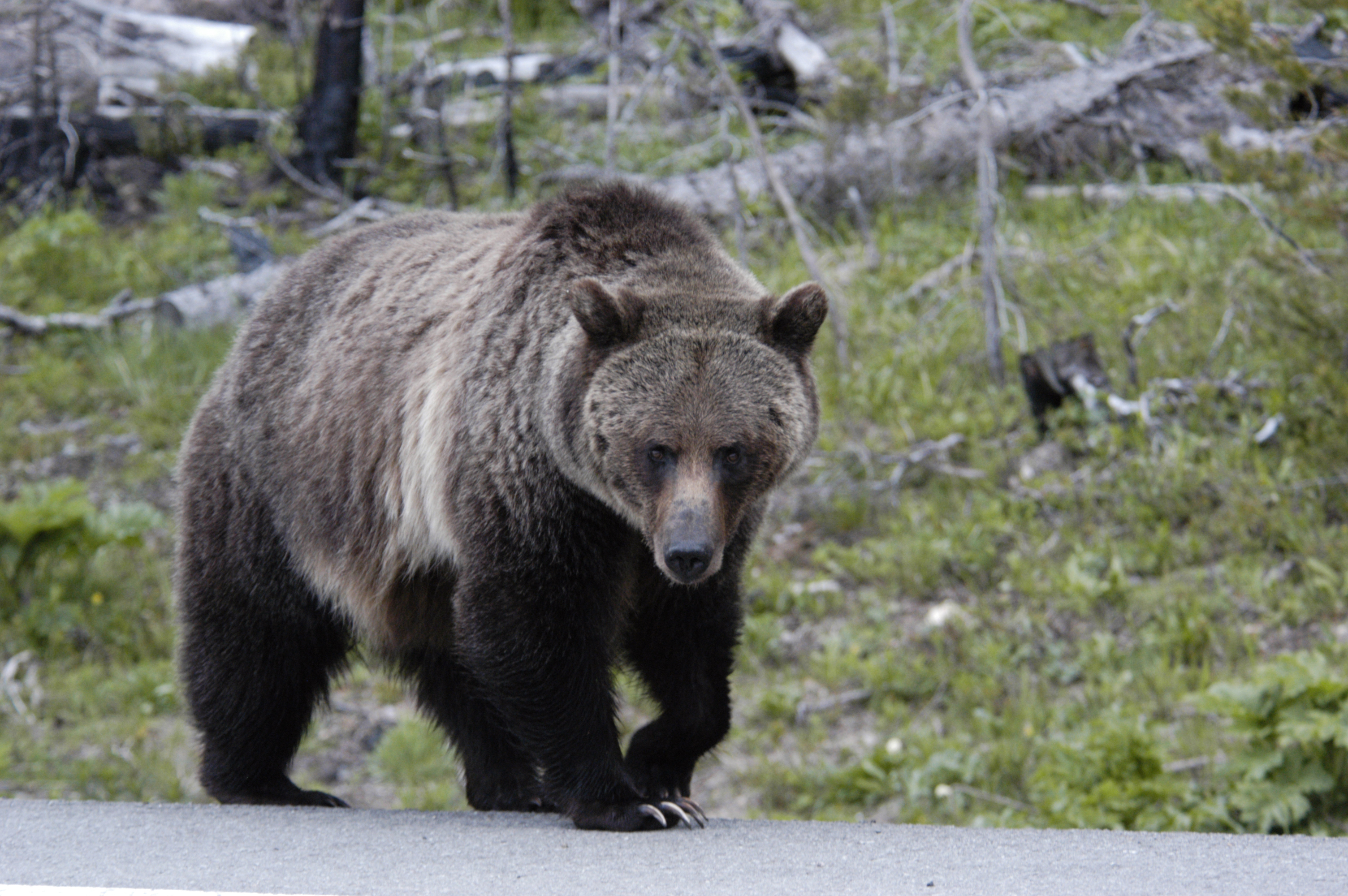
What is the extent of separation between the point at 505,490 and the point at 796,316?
96 centimetres

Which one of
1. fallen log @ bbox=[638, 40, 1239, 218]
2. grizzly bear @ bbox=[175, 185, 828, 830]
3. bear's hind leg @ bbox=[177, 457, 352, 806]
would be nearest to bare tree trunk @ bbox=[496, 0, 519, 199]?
fallen log @ bbox=[638, 40, 1239, 218]

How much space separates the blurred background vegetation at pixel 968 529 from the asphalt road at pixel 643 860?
1.27 m

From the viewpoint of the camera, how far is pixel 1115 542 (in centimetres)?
652

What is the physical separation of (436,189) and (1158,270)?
5.68 meters

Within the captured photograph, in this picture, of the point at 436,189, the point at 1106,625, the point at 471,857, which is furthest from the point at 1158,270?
the point at 471,857

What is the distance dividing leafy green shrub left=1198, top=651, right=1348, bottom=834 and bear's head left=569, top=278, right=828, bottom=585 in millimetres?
2055

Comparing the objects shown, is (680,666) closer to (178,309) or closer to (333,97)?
(178,309)

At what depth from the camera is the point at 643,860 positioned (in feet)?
9.83

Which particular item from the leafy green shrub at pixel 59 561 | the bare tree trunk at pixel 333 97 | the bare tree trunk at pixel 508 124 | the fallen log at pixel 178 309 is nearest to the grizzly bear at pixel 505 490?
the leafy green shrub at pixel 59 561

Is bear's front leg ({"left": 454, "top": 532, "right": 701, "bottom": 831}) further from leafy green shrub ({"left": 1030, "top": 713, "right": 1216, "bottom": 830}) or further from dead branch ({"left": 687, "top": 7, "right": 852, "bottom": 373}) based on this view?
dead branch ({"left": 687, "top": 7, "right": 852, "bottom": 373})

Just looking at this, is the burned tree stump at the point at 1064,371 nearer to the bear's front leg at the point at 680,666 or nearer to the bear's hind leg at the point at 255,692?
the bear's front leg at the point at 680,666

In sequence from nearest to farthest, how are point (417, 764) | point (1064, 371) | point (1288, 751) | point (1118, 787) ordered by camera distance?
point (1288, 751) → point (1118, 787) → point (417, 764) → point (1064, 371)

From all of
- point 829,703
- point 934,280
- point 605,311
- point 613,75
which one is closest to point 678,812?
point 605,311

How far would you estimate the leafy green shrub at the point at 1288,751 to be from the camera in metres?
4.36
